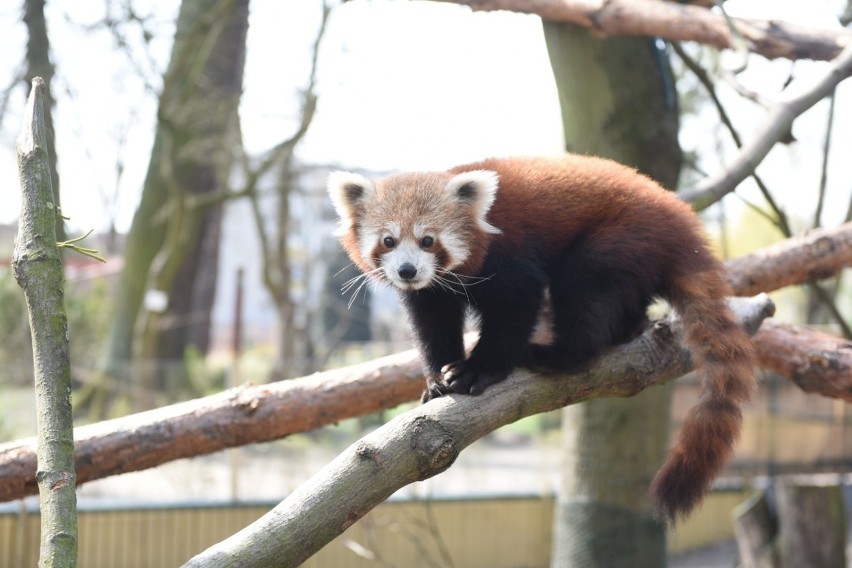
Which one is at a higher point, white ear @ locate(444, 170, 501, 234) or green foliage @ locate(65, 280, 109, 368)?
white ear @ locate(444, 170, 501, 234)

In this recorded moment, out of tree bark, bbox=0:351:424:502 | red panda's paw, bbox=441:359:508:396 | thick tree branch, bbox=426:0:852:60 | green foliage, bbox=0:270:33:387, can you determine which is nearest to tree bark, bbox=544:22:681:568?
thick tree branch, bbox=426:0:852:60

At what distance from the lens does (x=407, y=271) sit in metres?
2.90

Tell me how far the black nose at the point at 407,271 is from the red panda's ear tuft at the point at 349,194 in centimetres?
51

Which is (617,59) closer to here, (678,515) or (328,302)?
(678,515)

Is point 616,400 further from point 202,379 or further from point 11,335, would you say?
point 11,335

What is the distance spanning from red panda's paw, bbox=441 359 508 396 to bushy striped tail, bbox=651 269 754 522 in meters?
0.64

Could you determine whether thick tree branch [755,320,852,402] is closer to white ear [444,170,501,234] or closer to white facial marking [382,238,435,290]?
white ear [444,170,501,234]

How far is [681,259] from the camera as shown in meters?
3.02

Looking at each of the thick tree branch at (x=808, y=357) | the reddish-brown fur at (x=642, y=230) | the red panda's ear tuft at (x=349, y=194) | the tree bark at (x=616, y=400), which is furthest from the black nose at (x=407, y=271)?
the tree bark at (x=616, y=400)

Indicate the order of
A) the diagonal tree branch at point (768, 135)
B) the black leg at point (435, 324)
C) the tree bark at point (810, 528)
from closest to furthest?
the black leg at point (435, 324)
the diagonal tree branch at point (768, 135)
the tree bark at point (810, 528)

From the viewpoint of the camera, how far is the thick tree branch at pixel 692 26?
A: 161 inches

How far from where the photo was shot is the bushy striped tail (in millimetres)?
2373

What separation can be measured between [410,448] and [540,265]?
3.76 ft

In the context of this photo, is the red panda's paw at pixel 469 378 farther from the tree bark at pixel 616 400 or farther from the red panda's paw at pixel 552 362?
the tree bark at pixel 616 400
